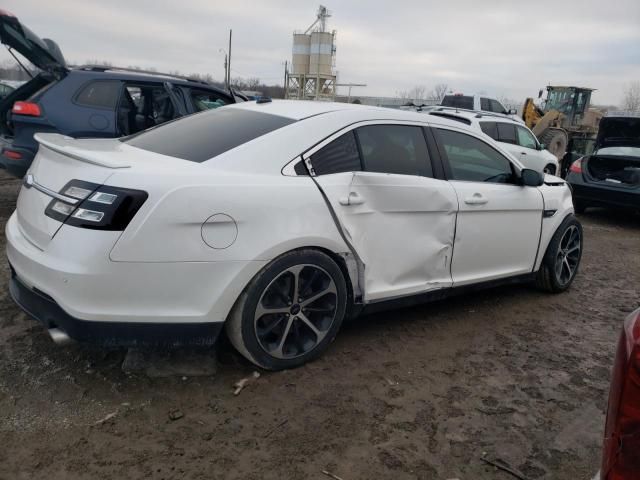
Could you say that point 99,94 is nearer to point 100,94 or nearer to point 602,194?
point 100,94

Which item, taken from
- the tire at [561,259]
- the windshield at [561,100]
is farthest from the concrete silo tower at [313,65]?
the tire at [561,259]

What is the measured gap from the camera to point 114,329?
256 centimetres

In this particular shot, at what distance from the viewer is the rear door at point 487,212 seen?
12.6 ft

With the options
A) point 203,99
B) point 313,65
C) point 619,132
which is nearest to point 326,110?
point 203,99

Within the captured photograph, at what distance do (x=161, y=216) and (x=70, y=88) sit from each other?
13.4 ft

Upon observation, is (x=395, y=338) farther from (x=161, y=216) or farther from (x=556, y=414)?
(x=161, y=216)

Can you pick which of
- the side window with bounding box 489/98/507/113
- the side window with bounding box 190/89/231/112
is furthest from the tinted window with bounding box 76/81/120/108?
the side window with bounding box 489/98/507/113

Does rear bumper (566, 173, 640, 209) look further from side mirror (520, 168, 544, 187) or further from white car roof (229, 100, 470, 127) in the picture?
white car roof (229, 100, 470, 127)

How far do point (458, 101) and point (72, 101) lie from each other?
1475cm

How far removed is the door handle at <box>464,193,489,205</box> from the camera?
3.81m

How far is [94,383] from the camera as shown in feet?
9.39

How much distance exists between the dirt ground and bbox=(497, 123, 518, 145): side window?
7623mm

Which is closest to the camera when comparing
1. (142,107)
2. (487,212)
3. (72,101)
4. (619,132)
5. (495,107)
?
(487,212)

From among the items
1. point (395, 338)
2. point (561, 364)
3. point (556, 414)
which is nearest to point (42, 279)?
point (395, 338)
